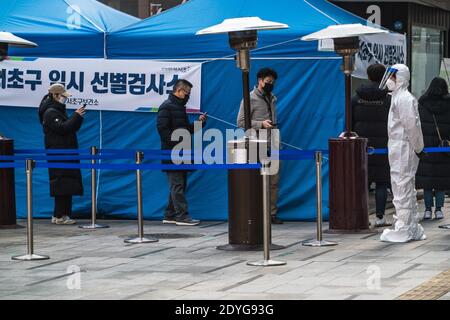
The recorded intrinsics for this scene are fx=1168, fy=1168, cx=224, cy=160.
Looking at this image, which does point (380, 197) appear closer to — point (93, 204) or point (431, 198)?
point (431, 198)

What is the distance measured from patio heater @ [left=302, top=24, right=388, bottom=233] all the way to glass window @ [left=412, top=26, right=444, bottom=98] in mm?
10270

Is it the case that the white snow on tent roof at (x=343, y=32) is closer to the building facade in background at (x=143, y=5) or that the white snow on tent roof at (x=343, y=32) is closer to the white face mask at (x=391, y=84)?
the white face mask at (x=391, y=84)

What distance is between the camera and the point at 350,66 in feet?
46.3

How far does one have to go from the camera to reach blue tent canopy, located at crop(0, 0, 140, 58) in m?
16.1

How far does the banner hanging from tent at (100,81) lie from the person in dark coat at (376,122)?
236 centimetres

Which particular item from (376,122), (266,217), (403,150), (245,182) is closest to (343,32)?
(376,122)

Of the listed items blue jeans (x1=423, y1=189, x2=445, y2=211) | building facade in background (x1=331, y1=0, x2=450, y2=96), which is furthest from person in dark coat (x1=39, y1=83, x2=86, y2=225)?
building facade in background (x1=331, y1=0, x2=450, y2=96)

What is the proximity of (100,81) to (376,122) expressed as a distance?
155 inches

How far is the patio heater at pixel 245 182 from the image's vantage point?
1198cm

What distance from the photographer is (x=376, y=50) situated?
16.3m

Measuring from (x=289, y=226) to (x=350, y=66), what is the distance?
7.53 feet

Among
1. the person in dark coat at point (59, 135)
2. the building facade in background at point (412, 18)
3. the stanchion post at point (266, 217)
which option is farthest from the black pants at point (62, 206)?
the building facade in background at point (412, 18)
